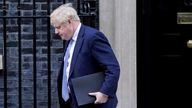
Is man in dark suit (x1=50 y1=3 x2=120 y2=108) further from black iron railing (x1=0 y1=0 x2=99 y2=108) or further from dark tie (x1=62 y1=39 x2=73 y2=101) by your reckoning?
black iron railing (x1=0 y1=0 x2=99 y2=108)

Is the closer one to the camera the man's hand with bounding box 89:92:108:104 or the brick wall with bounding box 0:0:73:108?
the man's hand with bounding box 89:92:108:104

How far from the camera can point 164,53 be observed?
7.08 meters

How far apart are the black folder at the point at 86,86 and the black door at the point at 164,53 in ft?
6.10

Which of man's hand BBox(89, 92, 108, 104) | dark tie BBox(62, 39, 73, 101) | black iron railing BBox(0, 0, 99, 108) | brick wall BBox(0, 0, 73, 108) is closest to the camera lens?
man's hand BBox(89, 92, 108, 104)

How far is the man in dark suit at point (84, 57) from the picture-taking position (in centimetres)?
517

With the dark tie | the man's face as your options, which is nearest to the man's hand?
the dark tie

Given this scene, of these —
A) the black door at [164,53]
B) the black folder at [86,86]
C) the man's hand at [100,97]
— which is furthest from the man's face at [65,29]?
the black door at [164,53]

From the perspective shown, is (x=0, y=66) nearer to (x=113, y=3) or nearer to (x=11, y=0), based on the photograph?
(x=11, y=0)

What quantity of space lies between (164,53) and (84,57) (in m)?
1.99

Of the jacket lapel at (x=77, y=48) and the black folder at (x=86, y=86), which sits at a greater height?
the jacket lapel at (x=77, y=48)

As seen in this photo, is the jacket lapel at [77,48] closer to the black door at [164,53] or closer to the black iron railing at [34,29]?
the black iron railing at [34,29]

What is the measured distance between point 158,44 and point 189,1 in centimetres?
52

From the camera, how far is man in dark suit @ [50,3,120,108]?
203 inches

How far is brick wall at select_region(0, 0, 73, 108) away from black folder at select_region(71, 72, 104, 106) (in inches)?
75.5
